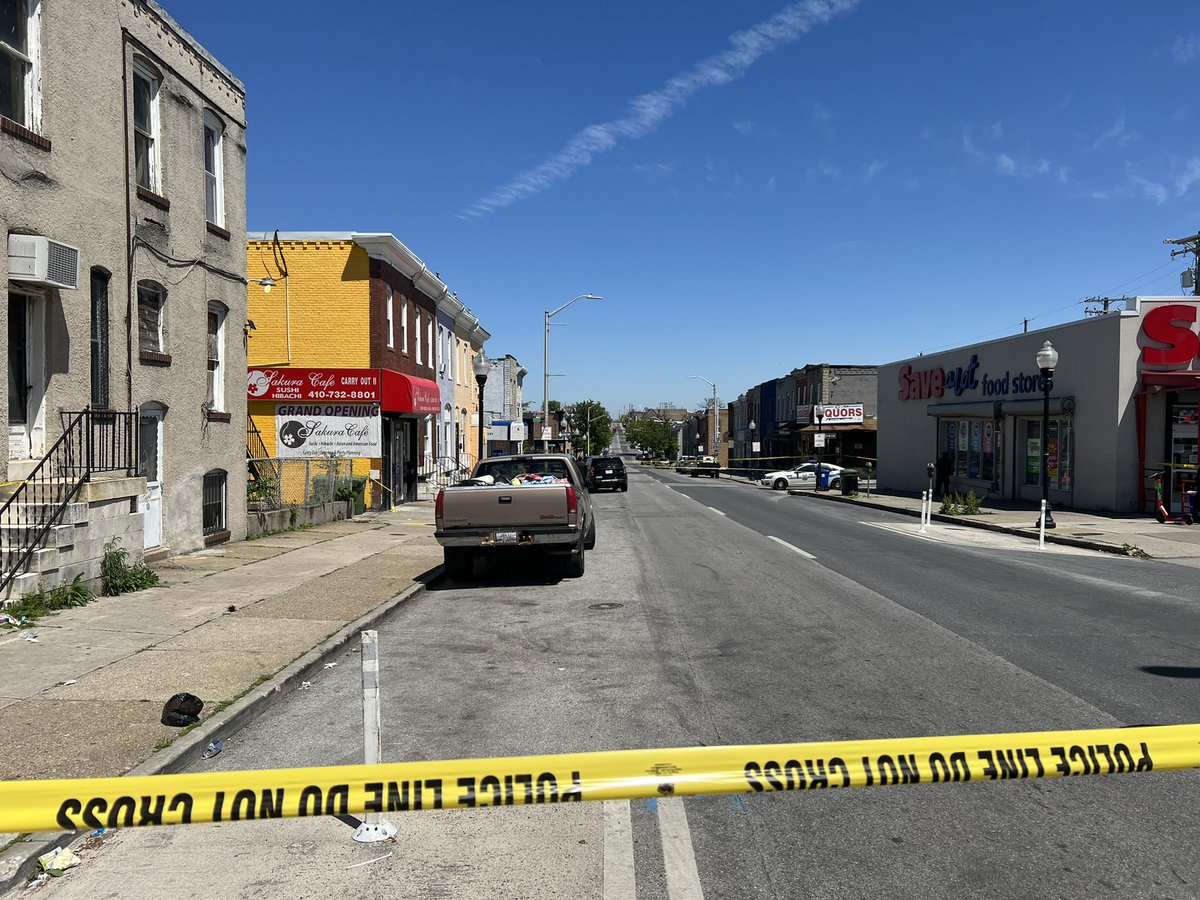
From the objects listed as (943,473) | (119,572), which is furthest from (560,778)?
(943,473)

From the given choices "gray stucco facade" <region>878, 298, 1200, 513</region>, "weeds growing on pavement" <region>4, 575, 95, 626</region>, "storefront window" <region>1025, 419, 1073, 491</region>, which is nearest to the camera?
"weeds growing on pavement" <region>4, 575, 95, 626</region>

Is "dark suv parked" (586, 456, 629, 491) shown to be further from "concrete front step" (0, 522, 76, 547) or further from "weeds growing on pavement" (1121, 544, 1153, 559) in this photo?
"concrete front step" (0, 522, 76, 547)

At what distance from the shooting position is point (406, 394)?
26.3 m

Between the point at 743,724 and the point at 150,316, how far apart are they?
37.0 ft

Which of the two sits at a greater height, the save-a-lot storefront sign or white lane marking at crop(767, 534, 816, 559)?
the save-a-lot storefront sign

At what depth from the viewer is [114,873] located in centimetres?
411

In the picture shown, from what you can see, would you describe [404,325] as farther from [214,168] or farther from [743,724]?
[743,724]

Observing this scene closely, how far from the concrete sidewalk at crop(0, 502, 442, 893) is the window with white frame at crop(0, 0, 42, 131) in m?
5.68

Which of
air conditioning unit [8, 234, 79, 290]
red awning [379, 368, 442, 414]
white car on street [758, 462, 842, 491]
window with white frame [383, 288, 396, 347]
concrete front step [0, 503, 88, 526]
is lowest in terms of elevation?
white car on street [758, 462, 842, 491]

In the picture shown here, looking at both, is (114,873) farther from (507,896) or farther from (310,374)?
(310,374)

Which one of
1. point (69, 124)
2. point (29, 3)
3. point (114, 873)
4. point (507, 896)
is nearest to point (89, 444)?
point (69, 124)

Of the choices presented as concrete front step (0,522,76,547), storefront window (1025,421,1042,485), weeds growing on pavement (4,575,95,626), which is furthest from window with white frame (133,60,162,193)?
storefront window (1025,421,1042,485)

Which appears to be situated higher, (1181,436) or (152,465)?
(1181,436)

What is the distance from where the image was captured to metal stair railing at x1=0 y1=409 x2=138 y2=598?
30.8 feet
